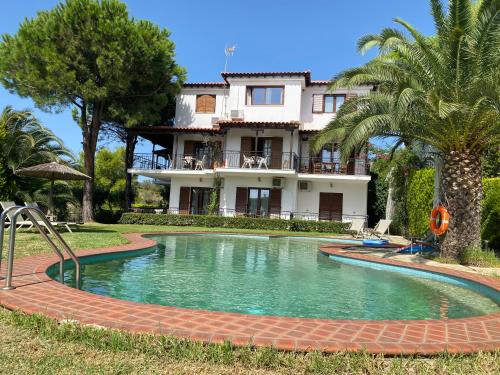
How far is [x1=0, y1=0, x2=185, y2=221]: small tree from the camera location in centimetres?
1953

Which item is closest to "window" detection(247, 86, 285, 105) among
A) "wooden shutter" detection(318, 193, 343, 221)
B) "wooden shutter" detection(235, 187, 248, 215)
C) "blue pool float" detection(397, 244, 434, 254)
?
"wooden shutter" detection(235, 187, 248, 215)

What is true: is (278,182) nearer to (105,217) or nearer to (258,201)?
(258,201)

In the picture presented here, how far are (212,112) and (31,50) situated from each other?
10.9 metres

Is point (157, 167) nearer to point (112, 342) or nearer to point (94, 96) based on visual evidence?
point (94, 96)

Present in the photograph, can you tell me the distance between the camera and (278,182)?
24.0 meters

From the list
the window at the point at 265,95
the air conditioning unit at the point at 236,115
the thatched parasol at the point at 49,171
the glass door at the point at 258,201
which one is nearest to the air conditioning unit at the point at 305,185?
the glass door at the point at 258,201

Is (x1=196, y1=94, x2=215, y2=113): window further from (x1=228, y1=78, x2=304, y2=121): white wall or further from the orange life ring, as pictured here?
the orange life ring

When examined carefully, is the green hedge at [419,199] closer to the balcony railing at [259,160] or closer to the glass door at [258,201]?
the balcony railing at [259,160]

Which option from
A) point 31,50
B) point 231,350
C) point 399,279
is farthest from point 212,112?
point 231,350

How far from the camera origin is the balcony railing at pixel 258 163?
2359 cm

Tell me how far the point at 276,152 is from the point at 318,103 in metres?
4.17

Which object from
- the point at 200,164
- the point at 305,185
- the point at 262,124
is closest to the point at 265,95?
the point at 262,124

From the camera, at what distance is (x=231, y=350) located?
290 centimetres

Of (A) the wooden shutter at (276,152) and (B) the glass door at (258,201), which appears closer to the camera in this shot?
(B) the glass door at (258,201)
